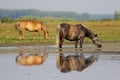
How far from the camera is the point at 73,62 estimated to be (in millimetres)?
22828

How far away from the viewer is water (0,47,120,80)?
18562 millimetres

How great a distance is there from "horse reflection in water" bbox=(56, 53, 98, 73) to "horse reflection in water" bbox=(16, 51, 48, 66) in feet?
2.58

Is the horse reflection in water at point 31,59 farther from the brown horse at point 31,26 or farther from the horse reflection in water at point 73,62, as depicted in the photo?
the brown horse at point 31,26

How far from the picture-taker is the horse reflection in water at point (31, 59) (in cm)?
2378

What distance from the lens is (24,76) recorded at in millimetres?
19109

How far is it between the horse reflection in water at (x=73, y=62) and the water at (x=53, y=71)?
0.25 metres

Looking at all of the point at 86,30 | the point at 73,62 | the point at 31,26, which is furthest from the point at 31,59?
the point at 31,26

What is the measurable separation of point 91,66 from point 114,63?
1.53 meters

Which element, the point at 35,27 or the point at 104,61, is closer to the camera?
the point at 104,61

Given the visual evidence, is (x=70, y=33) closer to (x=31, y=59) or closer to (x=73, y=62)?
(x=31, y=59)

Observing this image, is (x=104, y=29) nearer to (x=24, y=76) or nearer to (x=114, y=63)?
(x=114, y=63)

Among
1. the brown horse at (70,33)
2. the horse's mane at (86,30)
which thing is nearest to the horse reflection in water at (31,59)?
the brown horse at (70,33)

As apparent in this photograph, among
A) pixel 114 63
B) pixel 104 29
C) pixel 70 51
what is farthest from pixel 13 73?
pixel 104 29

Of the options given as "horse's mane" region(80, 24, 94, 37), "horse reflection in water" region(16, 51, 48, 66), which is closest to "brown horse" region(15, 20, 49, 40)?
"horse's mane" region(80, 24, 94, 37)
